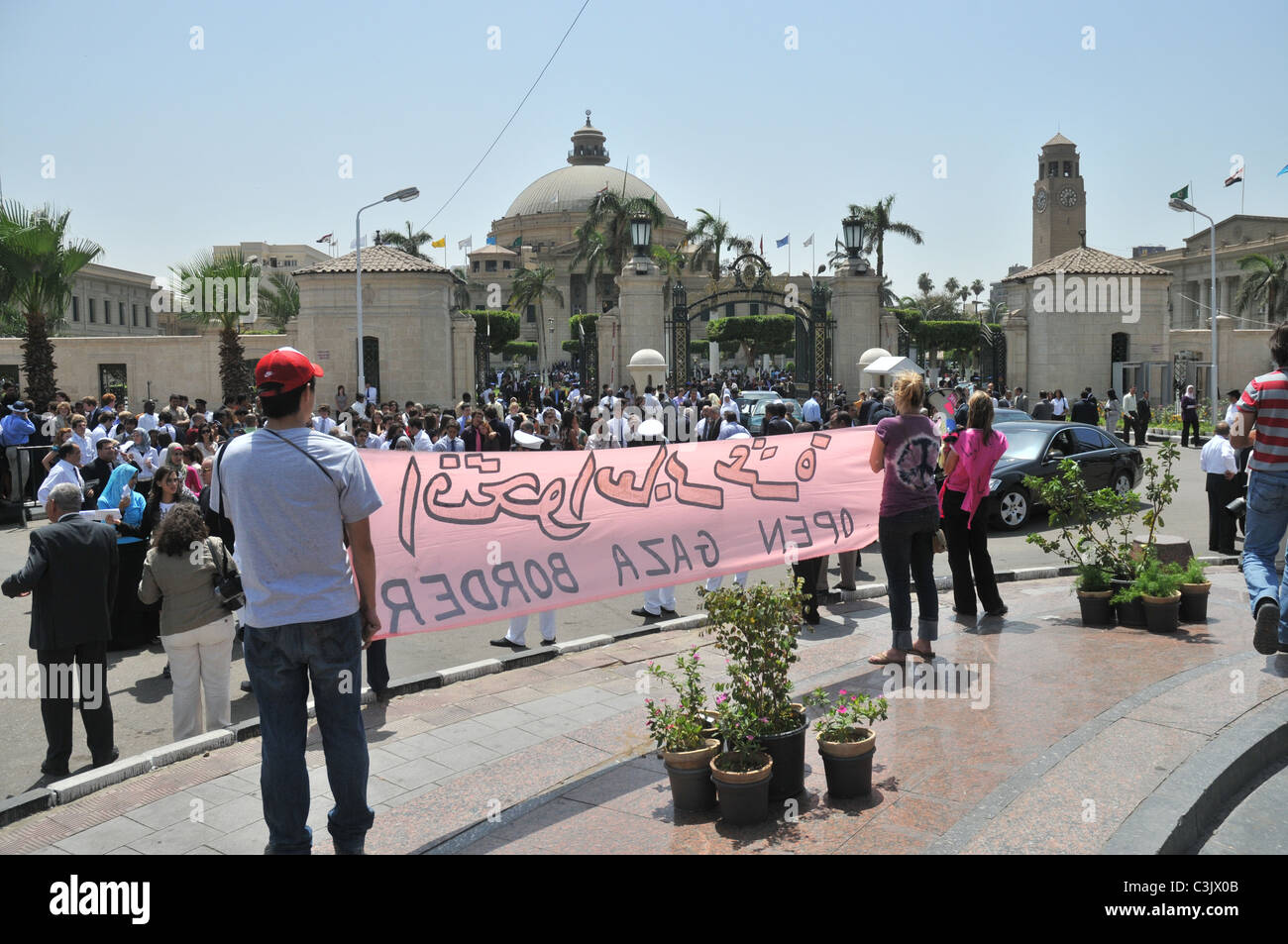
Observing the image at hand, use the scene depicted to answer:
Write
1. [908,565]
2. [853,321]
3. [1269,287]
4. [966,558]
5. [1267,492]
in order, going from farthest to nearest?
[1269,287] < [853,321] < [966,558] < [908,565] < [1267,492]

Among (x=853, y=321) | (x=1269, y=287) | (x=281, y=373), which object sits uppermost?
(x=1269, y=287)

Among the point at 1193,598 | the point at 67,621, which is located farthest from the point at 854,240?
the point at 67,621

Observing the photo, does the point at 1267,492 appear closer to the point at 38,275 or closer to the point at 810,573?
the point at 810,573

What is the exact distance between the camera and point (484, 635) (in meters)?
8.88

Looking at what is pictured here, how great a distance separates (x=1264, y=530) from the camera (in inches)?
242

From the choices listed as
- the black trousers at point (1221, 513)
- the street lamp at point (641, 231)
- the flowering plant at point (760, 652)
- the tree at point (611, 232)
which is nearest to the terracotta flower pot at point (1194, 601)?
the flowering plant at point (760, 652)

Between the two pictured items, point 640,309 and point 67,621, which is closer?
point 67,621

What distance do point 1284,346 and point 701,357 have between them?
73.2 meters

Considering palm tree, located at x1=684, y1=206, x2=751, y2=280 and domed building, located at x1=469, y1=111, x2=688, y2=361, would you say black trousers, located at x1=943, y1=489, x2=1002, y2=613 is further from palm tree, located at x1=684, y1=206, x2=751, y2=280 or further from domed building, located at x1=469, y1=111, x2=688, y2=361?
domed building, located at x1=469, y1=111, x2=688, y2=361

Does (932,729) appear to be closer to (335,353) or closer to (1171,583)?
(1171,583)

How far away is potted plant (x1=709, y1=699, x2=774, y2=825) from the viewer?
441 centimetres

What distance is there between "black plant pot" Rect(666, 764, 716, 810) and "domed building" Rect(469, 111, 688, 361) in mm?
91208

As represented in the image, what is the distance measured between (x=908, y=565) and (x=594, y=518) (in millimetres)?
2163

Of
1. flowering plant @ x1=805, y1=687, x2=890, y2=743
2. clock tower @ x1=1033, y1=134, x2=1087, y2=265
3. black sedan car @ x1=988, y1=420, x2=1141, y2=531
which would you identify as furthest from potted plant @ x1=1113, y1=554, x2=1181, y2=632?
clock tower @ x1=1033, y1=134, x2=1087, y2=265
